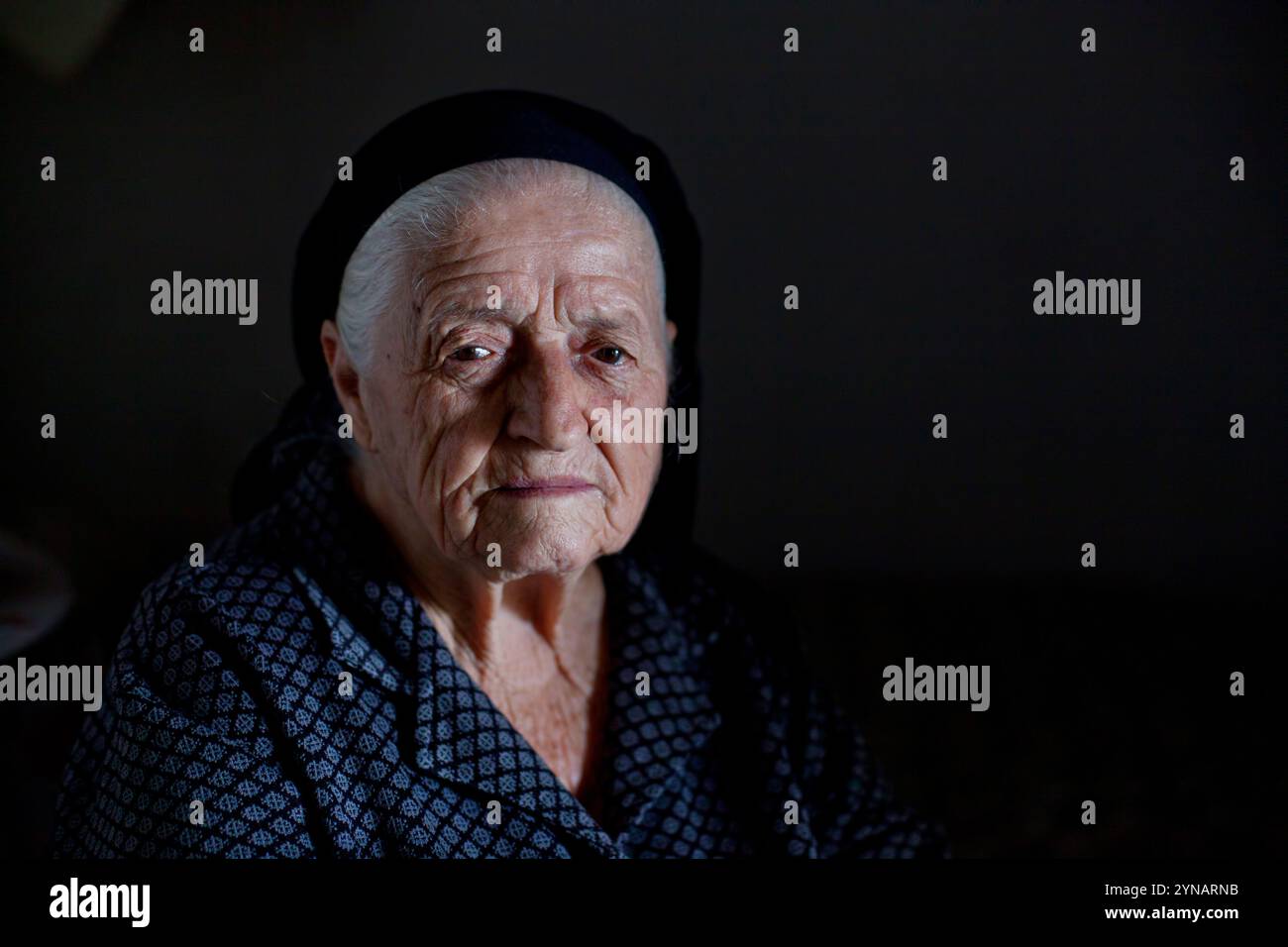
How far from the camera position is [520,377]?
1.38 m

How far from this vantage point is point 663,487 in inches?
69.9

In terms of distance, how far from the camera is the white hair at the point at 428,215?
1.38 metres

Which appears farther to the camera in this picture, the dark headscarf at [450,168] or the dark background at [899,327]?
the dark background at [899,327]

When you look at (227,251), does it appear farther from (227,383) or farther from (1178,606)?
→ (1178,606)

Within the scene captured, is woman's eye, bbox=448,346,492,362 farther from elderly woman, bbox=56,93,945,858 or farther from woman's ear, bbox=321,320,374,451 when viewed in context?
woman's ear, bbox=321,320,374,451

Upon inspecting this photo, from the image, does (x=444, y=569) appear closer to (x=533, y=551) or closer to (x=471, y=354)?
(x=533, y=551)

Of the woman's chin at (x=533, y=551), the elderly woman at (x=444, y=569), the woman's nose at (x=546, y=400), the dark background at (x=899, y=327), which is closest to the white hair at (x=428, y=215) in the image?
the elderly woman at (x=444, y=569)

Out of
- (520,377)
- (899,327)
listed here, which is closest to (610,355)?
(520,377)

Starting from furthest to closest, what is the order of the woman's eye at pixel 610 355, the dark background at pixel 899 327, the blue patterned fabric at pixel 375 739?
the dark background at pixel 899 327 < the woman's eye at pixel 610 355 < the blue patterned fabric at pixel 375 739

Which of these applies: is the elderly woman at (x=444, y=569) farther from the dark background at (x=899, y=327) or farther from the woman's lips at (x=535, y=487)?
the dark background at (x=899, y=327)

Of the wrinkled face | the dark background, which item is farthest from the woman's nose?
the dark background

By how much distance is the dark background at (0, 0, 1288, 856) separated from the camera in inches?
77.9

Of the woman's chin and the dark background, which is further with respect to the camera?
the dark background

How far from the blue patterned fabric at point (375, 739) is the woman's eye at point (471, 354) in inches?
12.2
